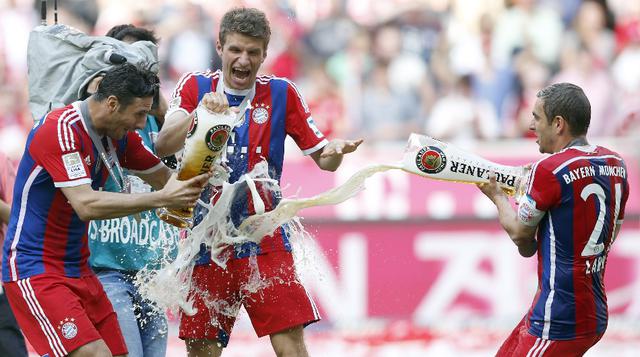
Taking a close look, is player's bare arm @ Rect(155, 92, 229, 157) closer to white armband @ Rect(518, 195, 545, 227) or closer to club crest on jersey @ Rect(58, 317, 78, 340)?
club crest on jersey @ Rect(58, 317, 78, 340)

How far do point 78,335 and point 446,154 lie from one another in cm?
211

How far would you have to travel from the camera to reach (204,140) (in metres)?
5.70

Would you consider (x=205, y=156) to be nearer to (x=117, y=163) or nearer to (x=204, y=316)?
(x=117, y=163)

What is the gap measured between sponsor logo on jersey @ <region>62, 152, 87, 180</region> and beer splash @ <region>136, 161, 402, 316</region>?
776 mm

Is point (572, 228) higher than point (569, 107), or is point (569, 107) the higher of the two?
point (569, 107)

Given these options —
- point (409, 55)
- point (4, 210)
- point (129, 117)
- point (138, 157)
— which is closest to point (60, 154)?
point (129, 117)

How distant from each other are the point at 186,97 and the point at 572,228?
84.6 inches

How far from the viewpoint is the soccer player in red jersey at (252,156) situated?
20.4ft

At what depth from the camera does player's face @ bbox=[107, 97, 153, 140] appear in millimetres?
5797

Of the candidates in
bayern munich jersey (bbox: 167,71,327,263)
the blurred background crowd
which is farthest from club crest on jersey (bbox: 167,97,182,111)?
the blurred background crowd

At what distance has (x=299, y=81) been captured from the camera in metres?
12.8

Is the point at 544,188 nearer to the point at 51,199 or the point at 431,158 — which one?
the point at 431,158

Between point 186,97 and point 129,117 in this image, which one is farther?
point 186,97

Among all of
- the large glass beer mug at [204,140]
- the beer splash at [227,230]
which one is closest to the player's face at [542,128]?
the beer splash at [227,230]
